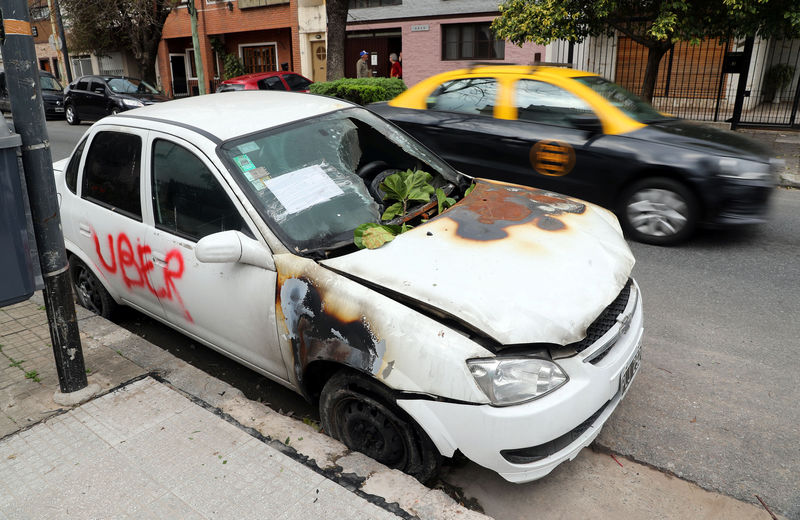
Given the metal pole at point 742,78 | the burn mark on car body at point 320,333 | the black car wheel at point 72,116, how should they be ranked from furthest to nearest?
1. the black car wheel at point 72,116
2. the metal pole at point 742,78
3. the burn mark on car body at point 320,333

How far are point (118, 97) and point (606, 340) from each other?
18228 mm

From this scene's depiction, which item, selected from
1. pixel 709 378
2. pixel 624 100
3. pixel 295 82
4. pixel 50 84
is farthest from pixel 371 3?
pixel 709 378

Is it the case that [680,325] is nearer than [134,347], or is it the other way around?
[134,347]

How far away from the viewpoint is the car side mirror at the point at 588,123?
6336 mm

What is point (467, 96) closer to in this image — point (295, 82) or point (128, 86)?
point (295, 82)

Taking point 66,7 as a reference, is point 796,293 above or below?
below

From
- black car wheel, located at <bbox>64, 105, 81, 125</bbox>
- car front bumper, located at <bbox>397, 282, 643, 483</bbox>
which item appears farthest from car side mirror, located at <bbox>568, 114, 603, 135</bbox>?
black car wheel, located at <bbox>64, 105, 81, 125</bbox>

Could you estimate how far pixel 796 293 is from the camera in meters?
4.94

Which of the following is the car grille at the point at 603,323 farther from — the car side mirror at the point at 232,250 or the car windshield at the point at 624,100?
the car windshield at the point at 624,100

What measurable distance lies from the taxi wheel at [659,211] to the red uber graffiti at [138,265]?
4.49 metres

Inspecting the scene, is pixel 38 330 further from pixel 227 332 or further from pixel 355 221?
pixel 355 221

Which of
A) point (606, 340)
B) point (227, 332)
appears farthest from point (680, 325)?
point (227, 332)

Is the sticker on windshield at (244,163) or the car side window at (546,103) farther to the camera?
the car side window at (546,103)

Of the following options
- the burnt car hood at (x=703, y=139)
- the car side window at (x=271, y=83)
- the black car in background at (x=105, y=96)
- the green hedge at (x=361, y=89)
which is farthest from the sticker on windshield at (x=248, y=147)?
the black car in background at (x=105, y=96)
